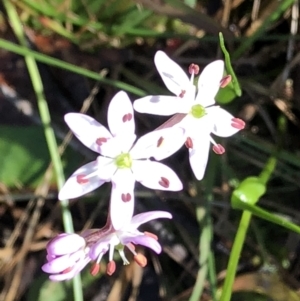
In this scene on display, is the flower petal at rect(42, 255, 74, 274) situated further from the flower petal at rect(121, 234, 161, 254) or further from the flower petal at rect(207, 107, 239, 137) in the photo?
the flower petal at rect(207, 107, 239, 137)

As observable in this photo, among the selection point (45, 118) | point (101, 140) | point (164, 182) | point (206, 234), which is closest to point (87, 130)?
point (101, 140)

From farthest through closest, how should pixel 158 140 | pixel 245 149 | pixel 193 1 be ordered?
pixel 245 149, pixel 193 1, pixel 158 140

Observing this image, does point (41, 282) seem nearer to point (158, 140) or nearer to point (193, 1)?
point (158, 140)

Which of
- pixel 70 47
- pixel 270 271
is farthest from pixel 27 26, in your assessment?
pixel 270 271

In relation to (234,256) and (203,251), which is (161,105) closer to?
(234,256)

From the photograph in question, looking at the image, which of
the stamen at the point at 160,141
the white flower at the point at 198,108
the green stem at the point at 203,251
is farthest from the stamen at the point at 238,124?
the green stem at the point at 203,251
